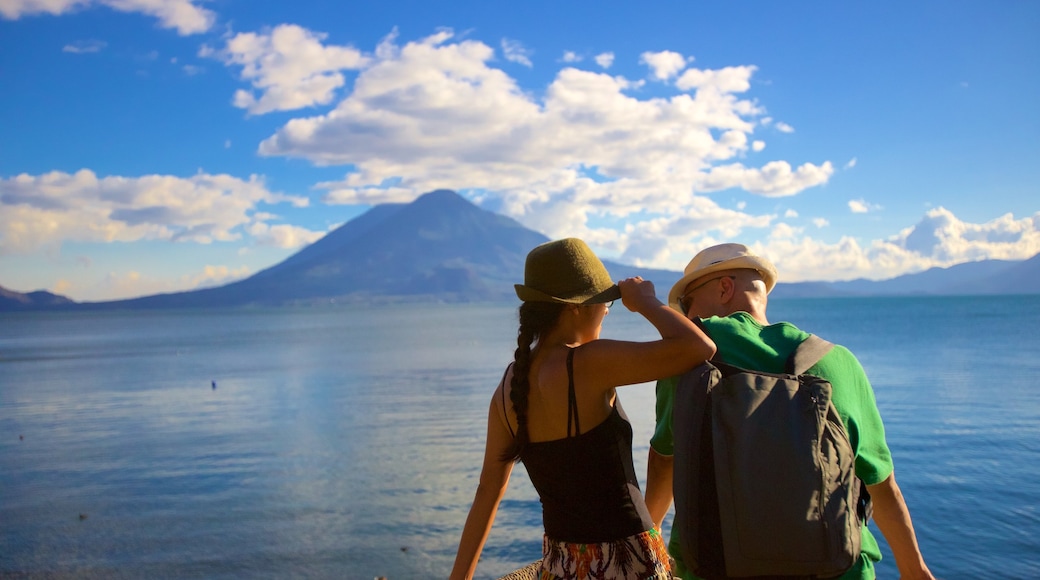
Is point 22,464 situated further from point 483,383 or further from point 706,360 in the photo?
point 706,360

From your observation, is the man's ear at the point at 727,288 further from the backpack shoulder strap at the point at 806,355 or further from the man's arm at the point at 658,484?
the man's arm at the point at 658,484

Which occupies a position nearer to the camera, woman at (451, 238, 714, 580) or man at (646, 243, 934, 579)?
man at (646, 243, 934, 579)

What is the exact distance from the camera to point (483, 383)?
32594 mm

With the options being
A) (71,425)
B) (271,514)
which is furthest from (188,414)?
(271,514)

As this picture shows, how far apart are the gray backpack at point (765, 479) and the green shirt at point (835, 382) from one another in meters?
0.13

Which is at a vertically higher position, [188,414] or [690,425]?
[690,425]

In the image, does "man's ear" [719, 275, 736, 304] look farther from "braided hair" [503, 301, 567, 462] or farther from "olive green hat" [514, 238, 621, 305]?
"braided hair" [503, 301, 567, 462]

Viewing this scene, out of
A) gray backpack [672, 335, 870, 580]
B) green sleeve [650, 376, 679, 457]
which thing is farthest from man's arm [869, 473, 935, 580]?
green sleeve [650, 376, 679, 457]

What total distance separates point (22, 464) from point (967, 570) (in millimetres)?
18619

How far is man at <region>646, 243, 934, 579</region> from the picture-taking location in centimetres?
247

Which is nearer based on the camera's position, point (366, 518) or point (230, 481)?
point (366, 518)

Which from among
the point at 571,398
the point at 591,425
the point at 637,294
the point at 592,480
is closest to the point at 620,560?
the point at 592,480

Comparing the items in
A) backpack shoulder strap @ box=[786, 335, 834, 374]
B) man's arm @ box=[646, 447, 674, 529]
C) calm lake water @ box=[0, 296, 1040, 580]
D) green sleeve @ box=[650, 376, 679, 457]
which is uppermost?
backpack shoulder strap @ box=[786, 335, 834, 374]

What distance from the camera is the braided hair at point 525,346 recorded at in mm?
2723
